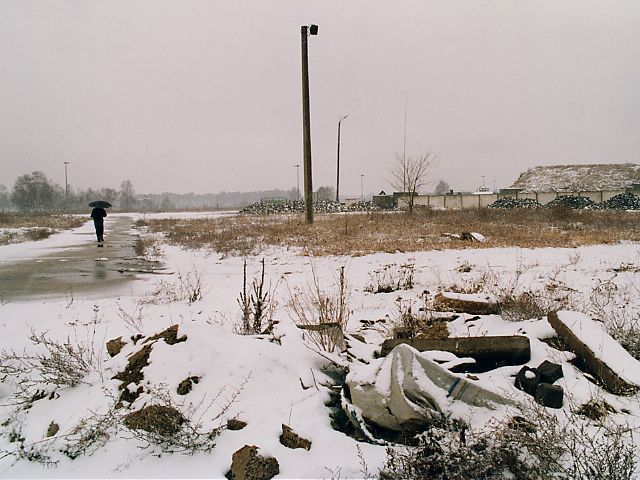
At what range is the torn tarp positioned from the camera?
287 cm

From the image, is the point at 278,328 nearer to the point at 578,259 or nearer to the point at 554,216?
the point at 578,259

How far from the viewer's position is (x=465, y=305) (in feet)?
17.3

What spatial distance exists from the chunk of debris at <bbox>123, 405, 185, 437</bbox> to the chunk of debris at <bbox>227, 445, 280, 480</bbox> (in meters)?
0.58

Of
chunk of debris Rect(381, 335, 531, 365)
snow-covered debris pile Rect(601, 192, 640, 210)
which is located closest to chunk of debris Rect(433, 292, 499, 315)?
chunk of debris Rect(381, 335, 531, 365)

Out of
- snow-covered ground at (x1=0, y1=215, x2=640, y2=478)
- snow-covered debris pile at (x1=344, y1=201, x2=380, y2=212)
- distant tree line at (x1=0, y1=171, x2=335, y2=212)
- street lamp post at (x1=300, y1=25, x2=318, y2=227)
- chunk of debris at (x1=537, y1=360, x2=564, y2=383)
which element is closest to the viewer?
snow-covered ground at (x1=0, y1=215, x2=640, y2=478)

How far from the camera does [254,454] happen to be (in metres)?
2.68

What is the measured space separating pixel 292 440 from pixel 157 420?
1.06m

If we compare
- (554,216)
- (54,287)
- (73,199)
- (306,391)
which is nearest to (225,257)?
(54,287)

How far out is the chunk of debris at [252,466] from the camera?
2.58 m

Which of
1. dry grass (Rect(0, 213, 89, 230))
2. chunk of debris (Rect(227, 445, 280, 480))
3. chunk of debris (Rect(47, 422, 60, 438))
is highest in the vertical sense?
dry grass (Rect(0, 213, 89, 230))

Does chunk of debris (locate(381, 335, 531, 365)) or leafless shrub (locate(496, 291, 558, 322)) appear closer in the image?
chunk of debris (locate(381, 335, 531, 365))

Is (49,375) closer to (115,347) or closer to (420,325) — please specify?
(115,347)

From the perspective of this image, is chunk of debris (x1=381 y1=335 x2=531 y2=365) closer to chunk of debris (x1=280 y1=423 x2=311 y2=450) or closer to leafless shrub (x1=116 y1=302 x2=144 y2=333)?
chunk of debris (x1=280 y1=423 x2=311 y2=450)

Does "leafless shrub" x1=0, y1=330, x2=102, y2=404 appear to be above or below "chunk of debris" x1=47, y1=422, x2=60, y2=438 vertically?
above
